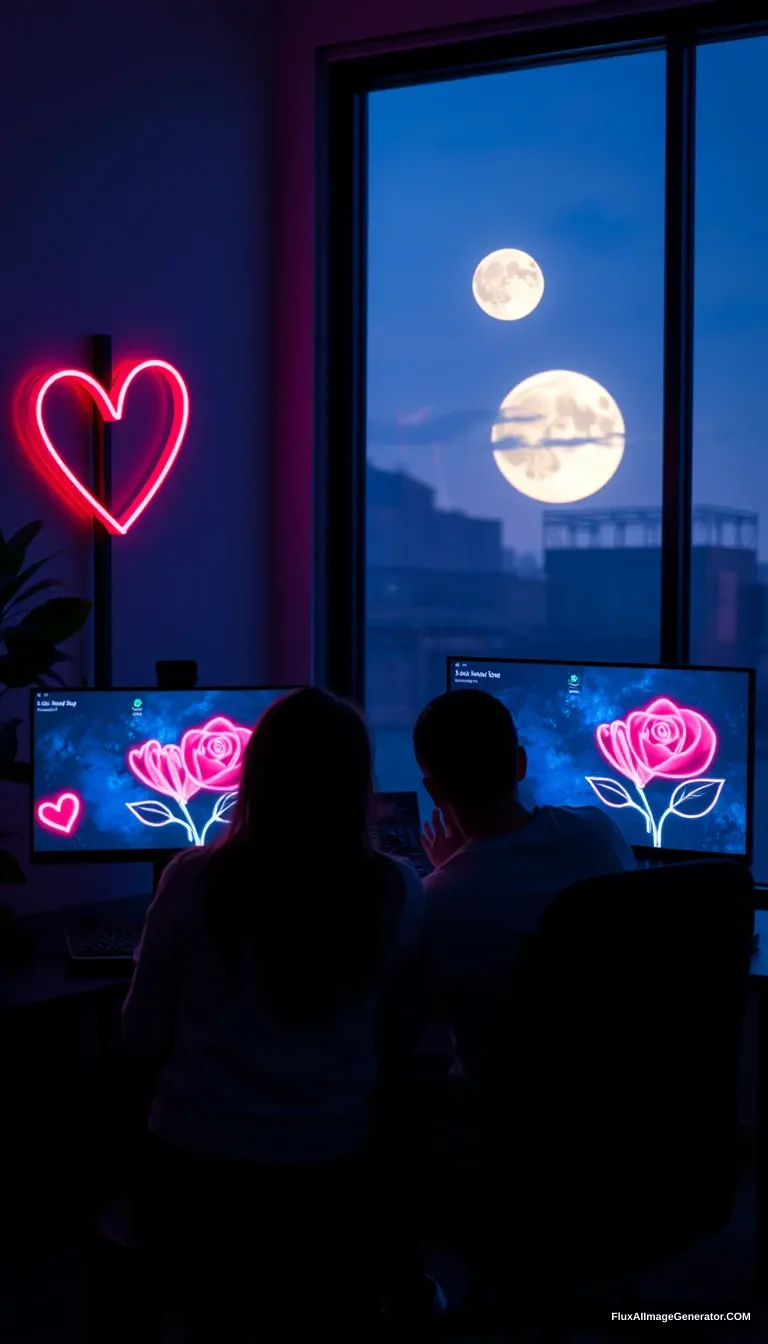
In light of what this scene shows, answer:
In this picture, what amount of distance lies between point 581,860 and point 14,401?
1839 millimetres

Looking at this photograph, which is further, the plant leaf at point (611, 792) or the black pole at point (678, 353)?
the black pole at point (678, 353)

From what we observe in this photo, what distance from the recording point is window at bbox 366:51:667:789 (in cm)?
378

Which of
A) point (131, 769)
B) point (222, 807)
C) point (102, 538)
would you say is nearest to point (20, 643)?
point (131, 769)

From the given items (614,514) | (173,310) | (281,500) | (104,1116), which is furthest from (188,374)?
(104,1116)

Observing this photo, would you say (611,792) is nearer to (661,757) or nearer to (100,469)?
(661,757)

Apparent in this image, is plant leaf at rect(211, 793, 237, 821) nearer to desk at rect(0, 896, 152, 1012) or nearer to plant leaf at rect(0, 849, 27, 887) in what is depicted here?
desk at rect(0, 896, 152, 1012)

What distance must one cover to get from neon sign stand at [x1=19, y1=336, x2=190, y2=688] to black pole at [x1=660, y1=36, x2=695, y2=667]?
1319 millimetres

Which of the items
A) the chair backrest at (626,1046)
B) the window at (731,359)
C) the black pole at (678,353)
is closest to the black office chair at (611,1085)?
the chair backrest at (626,1046)

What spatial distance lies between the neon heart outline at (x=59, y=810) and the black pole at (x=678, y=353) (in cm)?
164

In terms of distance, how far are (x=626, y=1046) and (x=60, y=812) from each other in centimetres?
140

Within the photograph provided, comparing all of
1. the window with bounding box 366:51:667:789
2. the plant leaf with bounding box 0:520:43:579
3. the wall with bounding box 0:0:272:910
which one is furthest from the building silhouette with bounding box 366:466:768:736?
the plant leaf with bounding box 0:520:43:579

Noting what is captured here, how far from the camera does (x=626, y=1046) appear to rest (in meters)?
2.01

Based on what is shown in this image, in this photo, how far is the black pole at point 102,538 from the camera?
3.42m

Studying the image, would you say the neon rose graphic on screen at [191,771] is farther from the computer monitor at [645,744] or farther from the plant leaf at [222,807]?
the computer monitor at [645,744]
